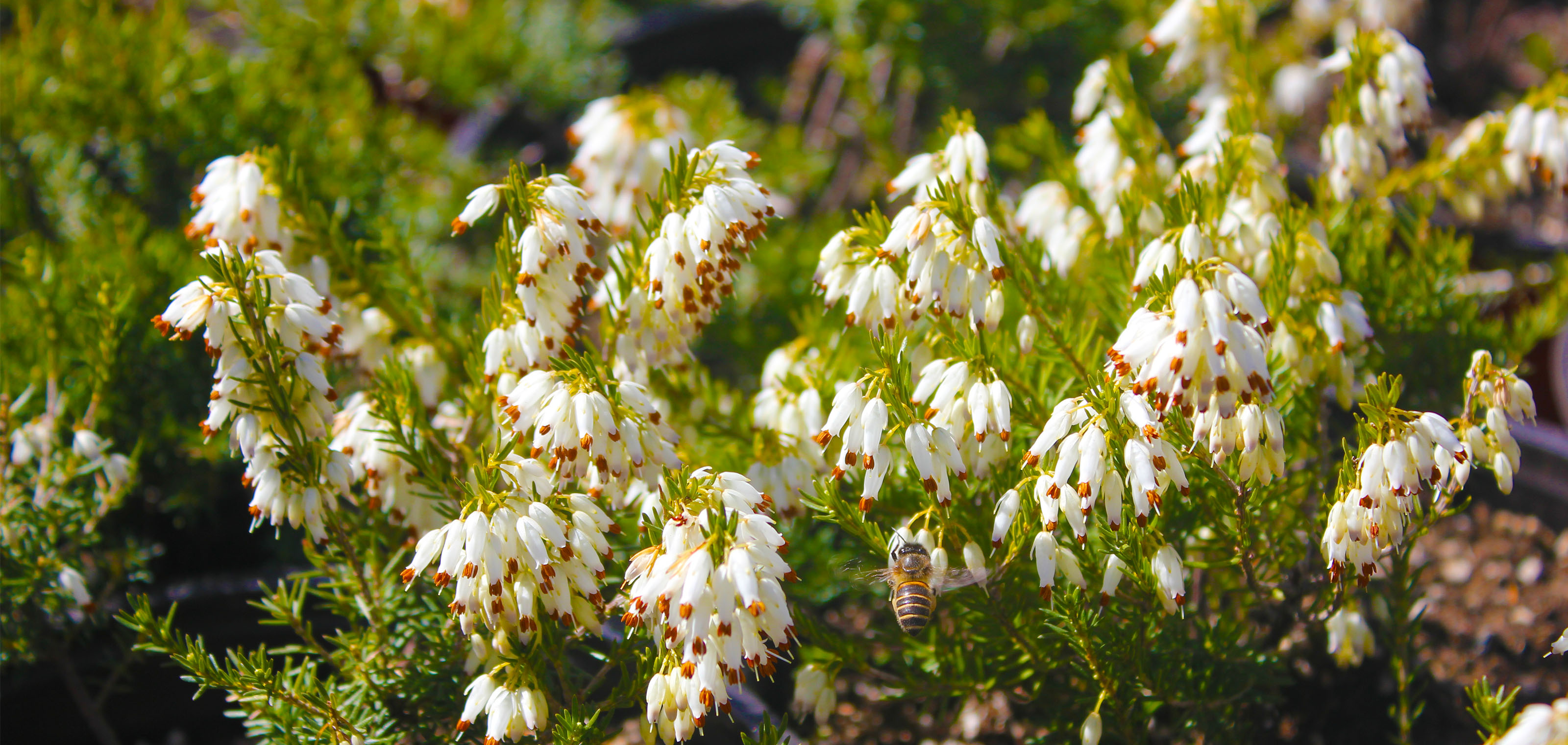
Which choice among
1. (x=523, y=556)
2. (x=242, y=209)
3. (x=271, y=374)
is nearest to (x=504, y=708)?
(x=523, y=556)

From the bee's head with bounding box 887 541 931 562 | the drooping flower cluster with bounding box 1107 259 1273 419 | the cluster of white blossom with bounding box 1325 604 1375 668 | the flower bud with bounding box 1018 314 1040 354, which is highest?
the drooping flower cluster with bounding box 1107 259 1273 419

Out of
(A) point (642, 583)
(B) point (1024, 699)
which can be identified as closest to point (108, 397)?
(A) point (642, 583)

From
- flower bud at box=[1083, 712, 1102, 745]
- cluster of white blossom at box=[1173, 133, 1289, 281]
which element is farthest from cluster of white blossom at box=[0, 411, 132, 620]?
cluster of white blossom at box=[1173, 133, 1289, 281]

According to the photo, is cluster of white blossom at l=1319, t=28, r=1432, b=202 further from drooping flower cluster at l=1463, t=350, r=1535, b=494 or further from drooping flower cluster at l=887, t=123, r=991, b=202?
drooping flower cluster at l=887, t=123, r=991, b=202

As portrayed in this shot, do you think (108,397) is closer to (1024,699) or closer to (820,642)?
(820,642)

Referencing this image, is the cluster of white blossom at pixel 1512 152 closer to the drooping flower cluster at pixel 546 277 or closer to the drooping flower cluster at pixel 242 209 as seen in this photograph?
the drooping flower cluster at pixel 546 277

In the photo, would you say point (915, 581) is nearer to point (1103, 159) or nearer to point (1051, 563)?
point (1051, 563)
